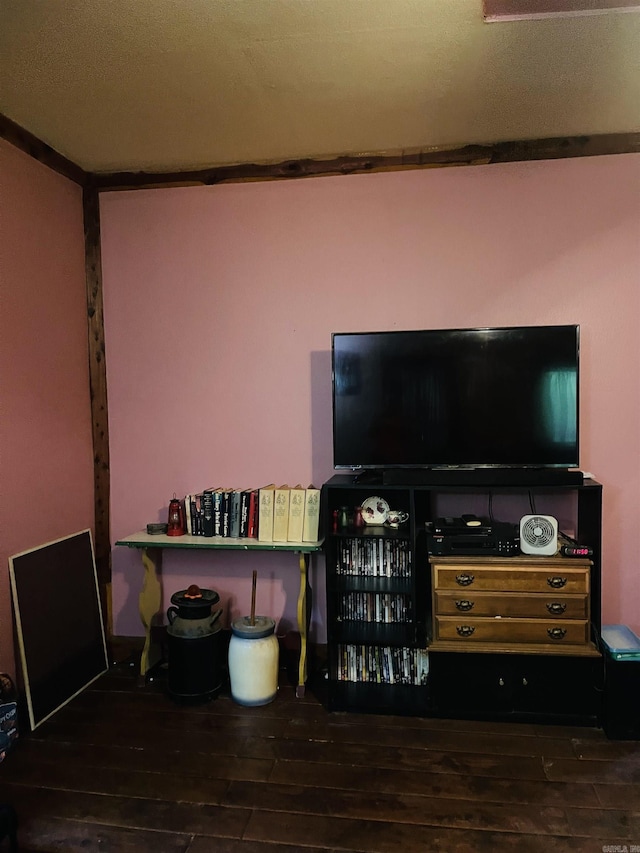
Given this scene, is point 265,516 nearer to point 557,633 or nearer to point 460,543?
point 460,543

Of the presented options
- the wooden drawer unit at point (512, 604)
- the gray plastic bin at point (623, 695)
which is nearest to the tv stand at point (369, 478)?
the wooden drawer unit at point (512, 604)

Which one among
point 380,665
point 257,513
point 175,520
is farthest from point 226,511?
point 380,665

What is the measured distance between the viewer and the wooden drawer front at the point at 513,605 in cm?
254

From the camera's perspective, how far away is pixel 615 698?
2436 mm

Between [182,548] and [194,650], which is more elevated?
[182,548]

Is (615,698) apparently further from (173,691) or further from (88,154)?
(88,154)

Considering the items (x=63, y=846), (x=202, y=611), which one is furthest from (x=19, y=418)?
(x=63, y=846)

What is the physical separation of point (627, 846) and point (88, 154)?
3.53 meters

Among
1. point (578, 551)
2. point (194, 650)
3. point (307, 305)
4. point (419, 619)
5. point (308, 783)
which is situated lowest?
point (308, 783)

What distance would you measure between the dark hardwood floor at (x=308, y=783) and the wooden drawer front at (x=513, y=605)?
0.46 metres

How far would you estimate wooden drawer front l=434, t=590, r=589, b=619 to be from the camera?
254 cm

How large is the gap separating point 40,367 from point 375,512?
1722 millimetres

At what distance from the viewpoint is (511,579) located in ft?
8.41

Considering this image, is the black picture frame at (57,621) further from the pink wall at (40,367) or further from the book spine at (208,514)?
the book spine at (208,514)
